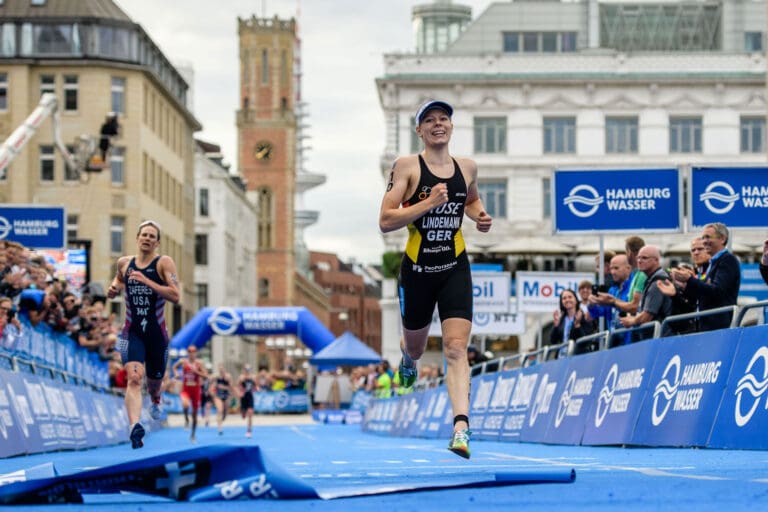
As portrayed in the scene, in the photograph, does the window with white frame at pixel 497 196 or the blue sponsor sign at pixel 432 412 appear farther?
the window with white frame at pixel 497 196

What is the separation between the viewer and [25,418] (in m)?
18.0

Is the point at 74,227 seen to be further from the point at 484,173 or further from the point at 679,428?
the point at 679,428

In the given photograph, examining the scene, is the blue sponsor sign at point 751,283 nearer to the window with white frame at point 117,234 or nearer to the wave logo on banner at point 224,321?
the wave logo on banner at point 224,321

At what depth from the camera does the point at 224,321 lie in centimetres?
7025

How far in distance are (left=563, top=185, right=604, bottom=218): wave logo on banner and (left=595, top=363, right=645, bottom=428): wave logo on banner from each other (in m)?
7.65

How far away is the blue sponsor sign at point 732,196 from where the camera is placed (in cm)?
2159

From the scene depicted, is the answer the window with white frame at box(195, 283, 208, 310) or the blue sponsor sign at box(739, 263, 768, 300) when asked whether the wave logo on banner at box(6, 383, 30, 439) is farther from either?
the window with white frame at box(195, 283, 208, 310)

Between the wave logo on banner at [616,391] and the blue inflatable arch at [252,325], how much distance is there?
53.1 m

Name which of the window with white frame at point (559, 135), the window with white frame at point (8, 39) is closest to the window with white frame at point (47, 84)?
the window with white frame at point (8, 39)

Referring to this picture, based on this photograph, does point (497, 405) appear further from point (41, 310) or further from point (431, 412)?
point (41, 310)

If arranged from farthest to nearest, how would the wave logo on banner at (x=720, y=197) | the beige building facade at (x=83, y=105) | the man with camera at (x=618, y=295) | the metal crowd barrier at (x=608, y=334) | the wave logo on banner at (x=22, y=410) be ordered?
the beige building facade at (x=83, y=105)
the wave logo on banner at (x=720, y=197)
the man with camera at (x=618, y=295)
the wave logo on banner at (x=22, y=410)
the metal crowd barrier at (x=608, y=334)

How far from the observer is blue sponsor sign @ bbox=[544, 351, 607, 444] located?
1741cm

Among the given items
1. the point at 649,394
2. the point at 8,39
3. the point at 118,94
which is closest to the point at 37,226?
the point at 649,394

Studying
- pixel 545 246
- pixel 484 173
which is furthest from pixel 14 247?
pixel 484 173
